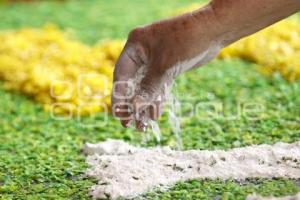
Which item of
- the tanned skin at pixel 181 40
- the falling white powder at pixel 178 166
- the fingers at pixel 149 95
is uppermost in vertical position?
the tanned skin at pixel 181 40

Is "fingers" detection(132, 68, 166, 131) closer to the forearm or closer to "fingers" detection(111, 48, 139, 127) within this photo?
"fingers" detection(111, 48, 139, 127)

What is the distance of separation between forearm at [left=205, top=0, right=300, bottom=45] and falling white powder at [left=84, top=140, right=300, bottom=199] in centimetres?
59

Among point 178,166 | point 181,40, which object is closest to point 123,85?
point 181,40

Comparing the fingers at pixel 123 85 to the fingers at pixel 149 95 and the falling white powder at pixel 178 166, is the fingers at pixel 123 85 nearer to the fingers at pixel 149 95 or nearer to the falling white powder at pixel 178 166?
the fingers at pixel 149 95

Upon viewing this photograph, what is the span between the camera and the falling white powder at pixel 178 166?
2.94m

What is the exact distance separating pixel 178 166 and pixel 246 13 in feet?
2.49

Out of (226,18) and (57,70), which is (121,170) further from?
(57,70)

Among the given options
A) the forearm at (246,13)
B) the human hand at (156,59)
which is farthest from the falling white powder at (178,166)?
the forearm at (246,13)

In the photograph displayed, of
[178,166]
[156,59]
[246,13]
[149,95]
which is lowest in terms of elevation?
[178,166]

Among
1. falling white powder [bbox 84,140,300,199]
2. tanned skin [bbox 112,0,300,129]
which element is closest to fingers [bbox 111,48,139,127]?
tanned skin [bbox 112,0,300,129]

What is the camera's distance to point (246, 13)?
111 inches

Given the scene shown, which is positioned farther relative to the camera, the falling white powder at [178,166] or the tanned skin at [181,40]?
the falling white powder at [178,166]

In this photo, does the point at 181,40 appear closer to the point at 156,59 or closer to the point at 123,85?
the point at 156,59

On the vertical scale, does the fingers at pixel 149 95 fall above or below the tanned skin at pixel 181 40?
below
